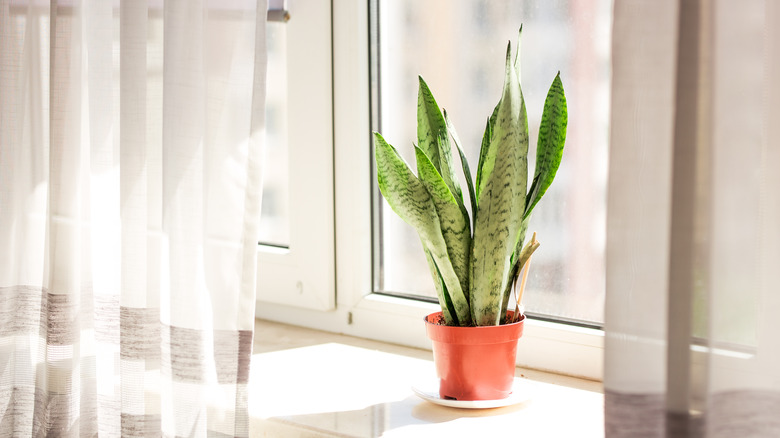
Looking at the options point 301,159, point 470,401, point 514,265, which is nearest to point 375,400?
point 470,401

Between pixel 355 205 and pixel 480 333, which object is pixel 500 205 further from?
pixel 355 205

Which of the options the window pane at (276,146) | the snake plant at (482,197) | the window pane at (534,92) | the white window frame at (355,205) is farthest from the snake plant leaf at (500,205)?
the window pane at (276,146)

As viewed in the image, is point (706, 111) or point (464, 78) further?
point (464, 78)

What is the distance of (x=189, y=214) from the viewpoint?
1.03 m

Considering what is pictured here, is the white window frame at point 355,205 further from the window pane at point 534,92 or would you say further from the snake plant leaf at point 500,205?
the snake plant leaf at point 500,205

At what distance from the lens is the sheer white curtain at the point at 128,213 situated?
101 centimetres

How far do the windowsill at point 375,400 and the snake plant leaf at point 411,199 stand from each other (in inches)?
8.3

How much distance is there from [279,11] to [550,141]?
70 centimetres

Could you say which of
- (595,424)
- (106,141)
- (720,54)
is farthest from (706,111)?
(106,141)

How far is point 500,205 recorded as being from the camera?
0.94 meters

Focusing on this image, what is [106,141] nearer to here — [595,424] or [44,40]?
[44,40]

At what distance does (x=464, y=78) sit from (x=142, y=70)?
1.77 feet

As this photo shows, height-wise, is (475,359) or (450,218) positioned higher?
(450,218)

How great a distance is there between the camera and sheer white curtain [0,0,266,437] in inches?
39.9
